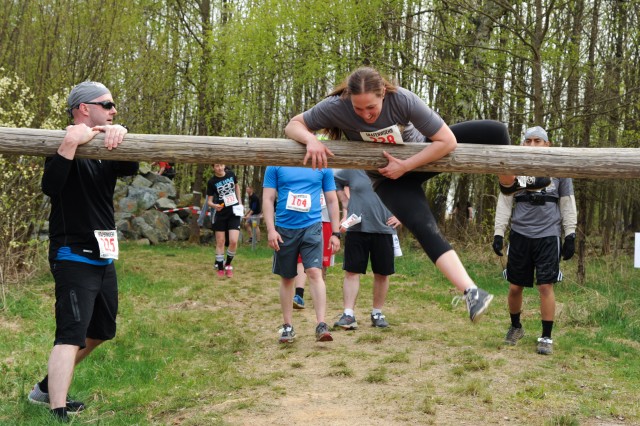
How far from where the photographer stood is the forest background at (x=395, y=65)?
36.2ft

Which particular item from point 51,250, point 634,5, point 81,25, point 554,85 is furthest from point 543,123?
point 51,250

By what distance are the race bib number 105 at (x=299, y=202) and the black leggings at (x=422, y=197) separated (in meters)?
2.31

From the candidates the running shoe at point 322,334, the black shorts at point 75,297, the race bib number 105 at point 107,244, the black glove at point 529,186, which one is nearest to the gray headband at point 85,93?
the race bib number 105 at point 107,244

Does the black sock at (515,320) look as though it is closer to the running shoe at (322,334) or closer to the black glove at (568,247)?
the black glove at (568,247)

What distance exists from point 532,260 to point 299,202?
2.41m

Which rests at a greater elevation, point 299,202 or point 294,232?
point 299,202

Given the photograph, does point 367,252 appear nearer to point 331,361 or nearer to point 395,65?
point 331,361

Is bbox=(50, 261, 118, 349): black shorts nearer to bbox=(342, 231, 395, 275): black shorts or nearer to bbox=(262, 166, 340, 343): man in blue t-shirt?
bbox=(262, 166, 340, 343): man in blue t-shirt

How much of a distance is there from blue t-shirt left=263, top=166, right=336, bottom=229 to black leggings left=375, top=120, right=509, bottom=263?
2.36 metres

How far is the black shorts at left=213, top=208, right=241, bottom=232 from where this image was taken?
41.0 feet

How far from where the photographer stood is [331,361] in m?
6.40

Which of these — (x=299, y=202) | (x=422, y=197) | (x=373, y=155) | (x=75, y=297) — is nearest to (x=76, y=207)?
(x=75, y=297)

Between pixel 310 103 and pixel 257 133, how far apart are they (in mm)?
1973

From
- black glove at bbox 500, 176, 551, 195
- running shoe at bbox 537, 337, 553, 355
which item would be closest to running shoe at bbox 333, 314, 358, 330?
running shoe at bbox 537, 337, 553, 355
